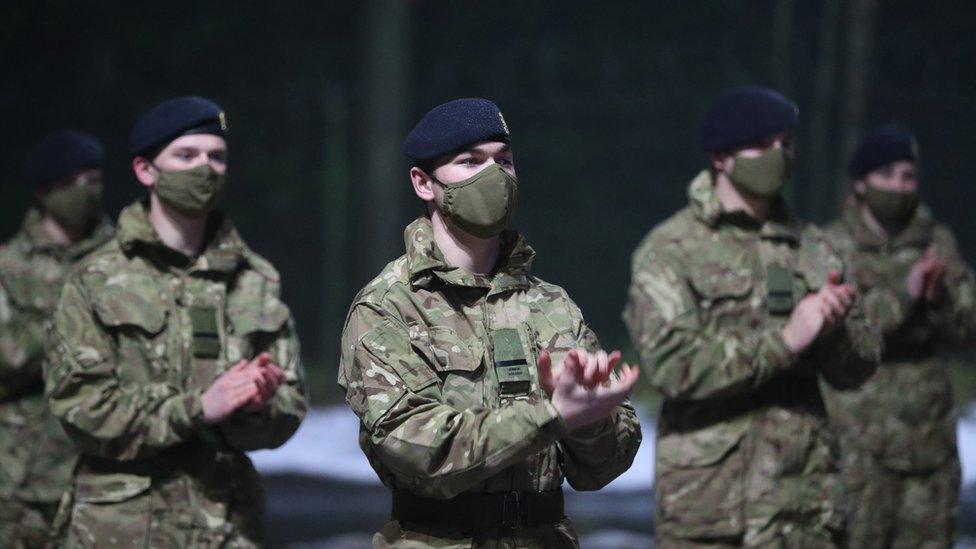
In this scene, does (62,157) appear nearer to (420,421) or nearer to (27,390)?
(27,390)

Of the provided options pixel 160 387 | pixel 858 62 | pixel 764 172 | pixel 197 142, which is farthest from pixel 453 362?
pixel 858 62

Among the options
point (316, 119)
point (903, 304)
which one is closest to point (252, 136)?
point (316, 119)

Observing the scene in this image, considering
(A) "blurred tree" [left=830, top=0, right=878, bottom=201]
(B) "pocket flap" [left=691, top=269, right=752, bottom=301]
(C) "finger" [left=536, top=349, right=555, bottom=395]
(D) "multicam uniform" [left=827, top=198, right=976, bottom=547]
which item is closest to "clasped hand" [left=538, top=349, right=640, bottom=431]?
(C) "finger" [left=536, top=349, right=555, bottom=395]

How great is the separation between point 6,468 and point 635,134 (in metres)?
6.22

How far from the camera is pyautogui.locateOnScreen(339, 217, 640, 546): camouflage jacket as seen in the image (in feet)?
11.0

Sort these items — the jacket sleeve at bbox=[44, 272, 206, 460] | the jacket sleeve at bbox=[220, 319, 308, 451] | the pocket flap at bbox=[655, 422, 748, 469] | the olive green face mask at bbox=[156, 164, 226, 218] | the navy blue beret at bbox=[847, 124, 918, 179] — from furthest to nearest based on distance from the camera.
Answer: the navy blue beret at bbox=[847, 124, 918, 179] → the pocket flap at bbox=[655, 422, 748, 469] → the olive green face mask at bbox=[156, 164, 226, 218] → the jacket sleeve at bbox=[220, 319, 308, 451] → the jacket sleeve at bbox=[44, 272, 206, 460]

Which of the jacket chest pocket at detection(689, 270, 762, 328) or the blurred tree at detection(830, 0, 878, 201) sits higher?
the blurred tree at detection(830, 0, 878, 201)

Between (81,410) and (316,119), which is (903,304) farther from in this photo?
(316,119)

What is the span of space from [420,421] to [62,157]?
11.3 feet

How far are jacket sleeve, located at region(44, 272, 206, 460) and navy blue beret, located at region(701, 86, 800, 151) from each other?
1994 mm

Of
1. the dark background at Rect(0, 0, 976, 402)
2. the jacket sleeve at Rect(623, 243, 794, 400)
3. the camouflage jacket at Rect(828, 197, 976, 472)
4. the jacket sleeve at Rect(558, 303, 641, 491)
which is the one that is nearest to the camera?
the jacket sleeve at Rect(558, 303, 641, 491)

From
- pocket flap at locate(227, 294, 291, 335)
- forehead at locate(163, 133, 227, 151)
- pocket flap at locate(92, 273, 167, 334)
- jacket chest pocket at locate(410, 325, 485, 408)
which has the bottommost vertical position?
pocket flap at locate(227, 294, 291, 335)

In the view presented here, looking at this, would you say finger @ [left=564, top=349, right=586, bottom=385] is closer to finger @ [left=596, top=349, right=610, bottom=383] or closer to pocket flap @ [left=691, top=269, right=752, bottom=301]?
finger @ [left=596, top=349, right=610, bottom=383]

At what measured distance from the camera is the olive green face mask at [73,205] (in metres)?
6.36
